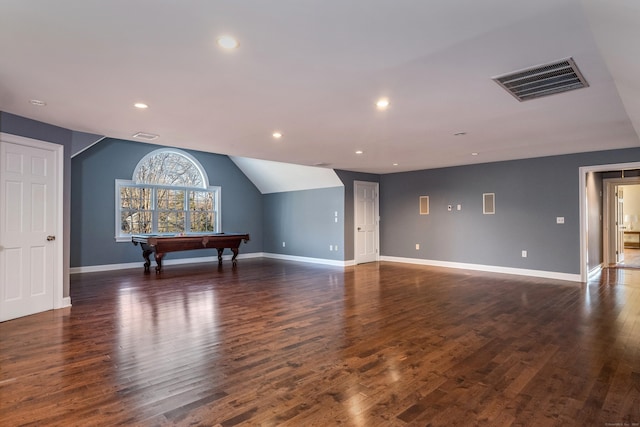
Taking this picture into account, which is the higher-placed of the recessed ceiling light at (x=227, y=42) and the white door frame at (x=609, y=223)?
the recessed ceiling light at (x=227, y=42)

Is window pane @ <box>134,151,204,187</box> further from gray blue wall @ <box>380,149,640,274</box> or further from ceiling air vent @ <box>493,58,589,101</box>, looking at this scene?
ceiling air vent @ <box>493,58,589,101</box>

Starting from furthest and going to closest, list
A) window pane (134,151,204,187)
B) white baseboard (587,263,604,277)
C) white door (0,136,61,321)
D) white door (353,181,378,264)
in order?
white door (353,181,378,264), window pane (134,151,204,187), white baseboard (587,263,604,277), white door (0,136,61,321)

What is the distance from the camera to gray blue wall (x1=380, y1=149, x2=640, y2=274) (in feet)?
20.6

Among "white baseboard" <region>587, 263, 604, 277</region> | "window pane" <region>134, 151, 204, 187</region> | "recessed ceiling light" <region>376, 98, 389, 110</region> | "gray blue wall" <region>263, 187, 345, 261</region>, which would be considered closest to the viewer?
"recessed ceiling light" <region>376, 98, 389, 110</region>

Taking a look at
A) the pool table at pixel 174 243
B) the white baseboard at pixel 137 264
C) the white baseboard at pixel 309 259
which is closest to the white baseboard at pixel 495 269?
the white baseboard at pixel 309 259

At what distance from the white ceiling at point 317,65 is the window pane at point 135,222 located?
12.3 feet

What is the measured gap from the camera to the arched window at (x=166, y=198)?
804cm

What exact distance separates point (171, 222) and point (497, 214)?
7331 mm

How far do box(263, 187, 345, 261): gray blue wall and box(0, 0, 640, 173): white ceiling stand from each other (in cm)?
396

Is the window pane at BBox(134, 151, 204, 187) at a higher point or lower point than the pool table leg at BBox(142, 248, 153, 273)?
higher

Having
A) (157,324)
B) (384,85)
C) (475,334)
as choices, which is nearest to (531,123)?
(384,85)

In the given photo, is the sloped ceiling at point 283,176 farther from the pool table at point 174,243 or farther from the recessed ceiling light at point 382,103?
the recessed ceiling light at point 382,103

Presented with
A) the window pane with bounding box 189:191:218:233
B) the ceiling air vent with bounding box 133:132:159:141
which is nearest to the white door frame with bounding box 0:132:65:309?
the ceiling air vent with bounding box 133:132:159:141

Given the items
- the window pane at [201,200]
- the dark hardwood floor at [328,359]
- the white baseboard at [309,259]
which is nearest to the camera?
the dark hardwood floor at [328,359]
